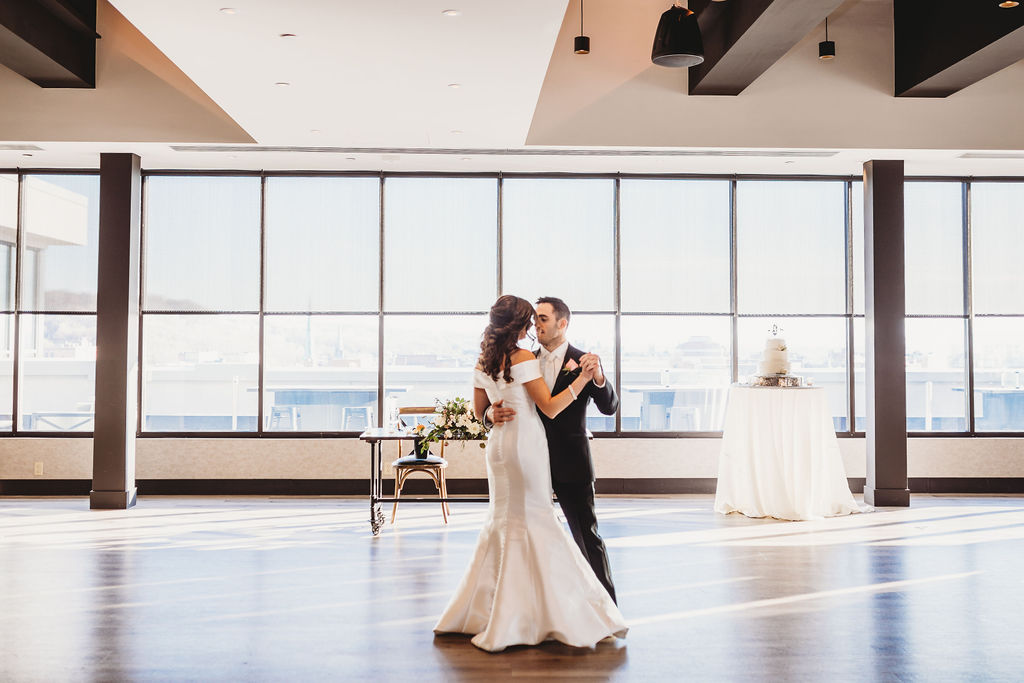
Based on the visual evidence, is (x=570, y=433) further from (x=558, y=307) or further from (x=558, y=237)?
(x=558, y=237)

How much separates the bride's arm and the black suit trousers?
1.34 ft

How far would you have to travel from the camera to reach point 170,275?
28.2 feet

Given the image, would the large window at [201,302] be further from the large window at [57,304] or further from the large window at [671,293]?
the large window at [671,293]

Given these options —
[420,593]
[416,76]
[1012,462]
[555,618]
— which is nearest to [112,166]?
[416,76]

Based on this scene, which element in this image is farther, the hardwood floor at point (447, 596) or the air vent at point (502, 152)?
the air vent at point (502, 152)

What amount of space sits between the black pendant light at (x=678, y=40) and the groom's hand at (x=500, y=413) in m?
2.85

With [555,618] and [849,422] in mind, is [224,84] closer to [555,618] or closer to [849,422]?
[555,618]

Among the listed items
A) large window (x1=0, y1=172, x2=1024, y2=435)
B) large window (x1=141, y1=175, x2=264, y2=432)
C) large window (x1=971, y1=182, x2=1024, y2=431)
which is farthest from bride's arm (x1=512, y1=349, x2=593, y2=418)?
large window (x1=971, y1=182, x2=1024, y2=431)

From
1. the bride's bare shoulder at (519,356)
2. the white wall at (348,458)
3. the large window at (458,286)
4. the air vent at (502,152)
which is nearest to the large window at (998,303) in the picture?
the large window at (458,286)

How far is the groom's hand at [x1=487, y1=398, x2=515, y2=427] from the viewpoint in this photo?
4.02m

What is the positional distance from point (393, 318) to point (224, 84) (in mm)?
3420

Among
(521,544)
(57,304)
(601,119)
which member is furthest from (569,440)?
(57,304)

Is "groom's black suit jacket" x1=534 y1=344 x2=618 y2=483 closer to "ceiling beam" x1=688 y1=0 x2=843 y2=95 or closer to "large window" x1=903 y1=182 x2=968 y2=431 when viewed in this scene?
"ceiling beam" x1=688 y1=0 x2=843 y2=95

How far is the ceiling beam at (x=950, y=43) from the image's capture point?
227 inches
